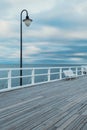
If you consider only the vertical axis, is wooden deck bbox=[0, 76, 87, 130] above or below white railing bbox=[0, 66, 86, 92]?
below

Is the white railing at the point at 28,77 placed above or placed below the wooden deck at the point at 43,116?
above

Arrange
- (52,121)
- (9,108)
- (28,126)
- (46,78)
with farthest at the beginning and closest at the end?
(46,78), (9,108), (52,121), (28,126)

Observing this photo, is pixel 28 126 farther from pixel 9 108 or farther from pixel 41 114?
pixel 9 108

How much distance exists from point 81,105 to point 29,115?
7.25 ft

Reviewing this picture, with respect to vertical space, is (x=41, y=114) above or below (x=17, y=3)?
below

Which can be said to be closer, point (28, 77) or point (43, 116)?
point (43, 116)

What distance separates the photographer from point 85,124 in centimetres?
567

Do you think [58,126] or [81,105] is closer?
[58,126]

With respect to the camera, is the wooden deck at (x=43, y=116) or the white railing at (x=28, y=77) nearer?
the wooden deck at (x=43, y=116)

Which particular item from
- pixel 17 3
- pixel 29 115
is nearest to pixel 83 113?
pixel 29 115

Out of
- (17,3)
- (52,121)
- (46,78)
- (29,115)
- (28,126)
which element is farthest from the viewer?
(17,3)

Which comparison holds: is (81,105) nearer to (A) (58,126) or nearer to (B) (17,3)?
(A) (58,126)

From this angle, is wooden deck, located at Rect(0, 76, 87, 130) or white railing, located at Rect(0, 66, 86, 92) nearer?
wooden deck, located at Rect(0, 76, 87, 130)

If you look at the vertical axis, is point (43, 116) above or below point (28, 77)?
below
